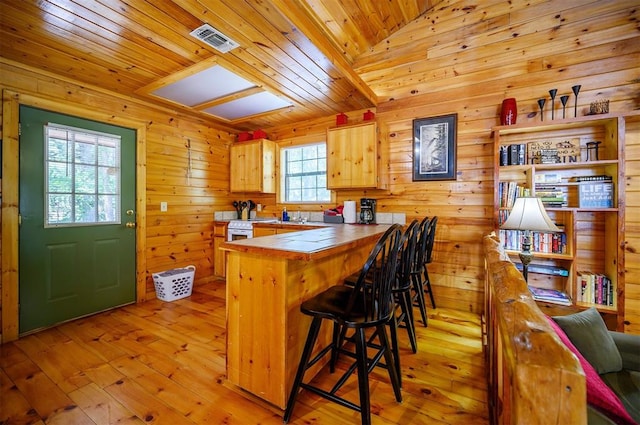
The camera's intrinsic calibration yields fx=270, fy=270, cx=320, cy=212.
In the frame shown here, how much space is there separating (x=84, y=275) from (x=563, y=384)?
374cm

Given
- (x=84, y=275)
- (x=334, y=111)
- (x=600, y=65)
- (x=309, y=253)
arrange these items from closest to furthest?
(x=309, y=253) < (x=600, y=65) < (x=84, y=275) < (x=334, y=111)

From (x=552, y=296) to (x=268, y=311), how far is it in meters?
2.49

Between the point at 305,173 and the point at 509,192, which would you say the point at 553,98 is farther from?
the point at 305,173

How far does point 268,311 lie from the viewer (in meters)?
1.53

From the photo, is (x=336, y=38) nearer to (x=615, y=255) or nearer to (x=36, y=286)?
(x=615, y=255)

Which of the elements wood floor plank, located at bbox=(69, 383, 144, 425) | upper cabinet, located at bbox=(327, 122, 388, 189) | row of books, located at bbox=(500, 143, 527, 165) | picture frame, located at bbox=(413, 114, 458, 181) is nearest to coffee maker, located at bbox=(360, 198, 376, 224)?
upper cabinet, located at bbox=(327, 122, 388, 189)

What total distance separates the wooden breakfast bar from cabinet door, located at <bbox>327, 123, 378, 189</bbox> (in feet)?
5.62

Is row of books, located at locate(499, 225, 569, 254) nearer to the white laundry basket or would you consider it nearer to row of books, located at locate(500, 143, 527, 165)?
row of books, located at locate(500, 143, 527, 165)

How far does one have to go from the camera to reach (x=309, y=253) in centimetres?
135

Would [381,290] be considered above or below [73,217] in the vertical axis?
below

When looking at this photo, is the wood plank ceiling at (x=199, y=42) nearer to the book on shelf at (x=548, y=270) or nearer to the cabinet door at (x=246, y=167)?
the cabinet door at (x=246, y=167)

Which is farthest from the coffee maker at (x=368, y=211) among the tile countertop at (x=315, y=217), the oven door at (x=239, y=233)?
the oven door at (x=239, y=233)

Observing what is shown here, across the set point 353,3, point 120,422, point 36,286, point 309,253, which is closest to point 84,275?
point 36,286

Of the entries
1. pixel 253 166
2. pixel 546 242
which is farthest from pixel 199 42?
pixel 546 242
